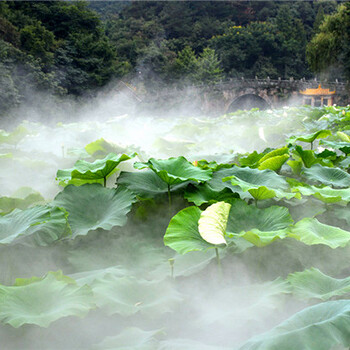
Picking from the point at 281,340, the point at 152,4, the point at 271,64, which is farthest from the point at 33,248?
the point at 152,4

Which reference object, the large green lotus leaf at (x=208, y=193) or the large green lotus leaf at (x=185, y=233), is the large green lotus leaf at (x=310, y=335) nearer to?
the large green lotus leaf at (x=185, y=233)

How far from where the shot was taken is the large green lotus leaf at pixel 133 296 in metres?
0.68

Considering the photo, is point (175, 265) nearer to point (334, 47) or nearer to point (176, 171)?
point (176, 171)

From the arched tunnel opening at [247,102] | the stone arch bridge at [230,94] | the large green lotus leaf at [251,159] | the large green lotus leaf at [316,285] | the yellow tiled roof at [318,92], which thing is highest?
the large green lotus leaf at [316,285]

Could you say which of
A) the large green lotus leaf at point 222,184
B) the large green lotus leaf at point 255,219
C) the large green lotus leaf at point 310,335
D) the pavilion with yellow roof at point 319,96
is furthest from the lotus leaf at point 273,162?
the pavilion with yellow roof at point 319,96

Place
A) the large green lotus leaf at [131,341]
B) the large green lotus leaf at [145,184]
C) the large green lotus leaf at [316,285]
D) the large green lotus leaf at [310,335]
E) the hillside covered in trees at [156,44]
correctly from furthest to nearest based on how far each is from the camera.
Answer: the hillside covered in trees at [156,44]
the large green lotus leaf at [145,184]
the large green lotus leaf at [316,285]
the large green lotus leaf at [131,341]
the large green lotus leaf at [310,335]

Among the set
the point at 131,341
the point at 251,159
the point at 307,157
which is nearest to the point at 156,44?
the point at 251,159

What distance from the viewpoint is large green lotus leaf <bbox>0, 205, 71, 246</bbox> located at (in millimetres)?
823

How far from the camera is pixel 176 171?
113 cm

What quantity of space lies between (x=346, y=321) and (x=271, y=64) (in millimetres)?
37379

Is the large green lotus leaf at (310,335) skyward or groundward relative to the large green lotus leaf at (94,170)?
skyward

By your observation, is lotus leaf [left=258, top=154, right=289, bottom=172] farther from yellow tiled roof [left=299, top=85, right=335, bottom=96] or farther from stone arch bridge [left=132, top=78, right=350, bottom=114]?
stone arch bridge [left=132, top=78, right=350, bottom=114]

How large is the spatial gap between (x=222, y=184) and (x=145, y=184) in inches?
8.3

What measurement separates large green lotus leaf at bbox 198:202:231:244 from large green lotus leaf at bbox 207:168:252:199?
0.25 meters
